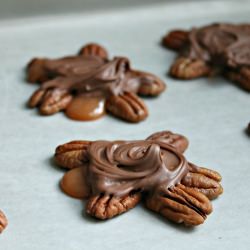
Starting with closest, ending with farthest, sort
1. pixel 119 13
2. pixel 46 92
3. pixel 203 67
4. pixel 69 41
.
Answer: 1. pixel 46 92
2. pixel 203 67
3. pixel 69 41
4. pixel 119 13

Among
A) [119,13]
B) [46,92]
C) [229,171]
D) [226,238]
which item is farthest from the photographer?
[119,13]

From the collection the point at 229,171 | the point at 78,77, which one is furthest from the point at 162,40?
the point at 229,171

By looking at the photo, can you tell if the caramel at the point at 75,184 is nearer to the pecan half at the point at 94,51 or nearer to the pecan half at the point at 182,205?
the pecan half at the point at 182,205

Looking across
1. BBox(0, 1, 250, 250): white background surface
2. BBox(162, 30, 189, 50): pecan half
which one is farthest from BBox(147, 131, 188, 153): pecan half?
BBox(162, 30, 189, 50): pecan half

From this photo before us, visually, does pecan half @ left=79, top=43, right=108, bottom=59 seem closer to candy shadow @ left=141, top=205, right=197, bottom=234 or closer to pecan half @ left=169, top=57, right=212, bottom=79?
pecan half @ left=169, top=57, right=212, bottom=79

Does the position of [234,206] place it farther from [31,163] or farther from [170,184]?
[31,163]

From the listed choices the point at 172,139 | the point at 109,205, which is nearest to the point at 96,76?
the point at 172,139
